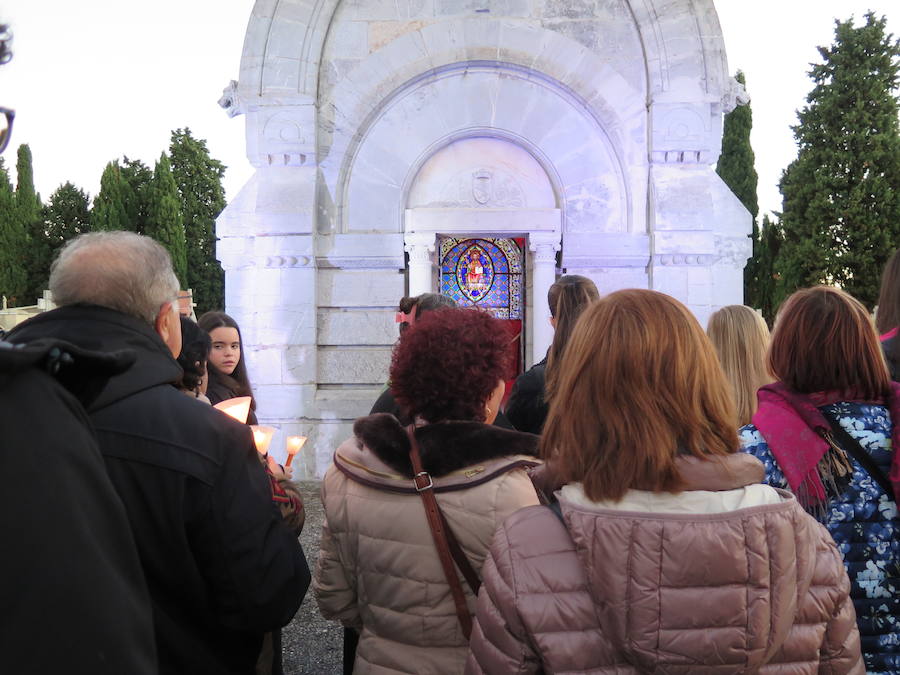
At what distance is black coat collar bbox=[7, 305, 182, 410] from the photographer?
5.33 ft

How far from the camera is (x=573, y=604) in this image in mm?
1505

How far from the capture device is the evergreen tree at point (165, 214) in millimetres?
31578

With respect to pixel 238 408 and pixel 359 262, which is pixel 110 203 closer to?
pixel 359 262

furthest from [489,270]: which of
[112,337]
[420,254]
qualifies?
[112,337]

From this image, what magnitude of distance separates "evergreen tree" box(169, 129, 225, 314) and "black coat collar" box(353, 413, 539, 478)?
3412 cm

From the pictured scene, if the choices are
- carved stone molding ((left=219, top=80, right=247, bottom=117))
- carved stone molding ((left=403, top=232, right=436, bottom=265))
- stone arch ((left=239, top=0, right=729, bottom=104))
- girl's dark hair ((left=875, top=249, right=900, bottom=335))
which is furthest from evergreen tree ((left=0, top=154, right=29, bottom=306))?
girl's dark hair ((left=875, top=249, right=900, bottom=335))

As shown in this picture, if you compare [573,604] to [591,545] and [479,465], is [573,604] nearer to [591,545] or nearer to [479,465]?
[591,545]

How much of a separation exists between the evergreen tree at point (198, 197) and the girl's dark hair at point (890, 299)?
3372cm

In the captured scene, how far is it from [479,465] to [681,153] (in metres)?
6.81

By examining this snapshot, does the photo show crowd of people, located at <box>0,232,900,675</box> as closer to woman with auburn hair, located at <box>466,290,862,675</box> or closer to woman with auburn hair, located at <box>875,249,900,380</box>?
woman with auburn hair, located at <box>466,290,862,675</box>

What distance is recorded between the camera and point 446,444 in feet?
6.68

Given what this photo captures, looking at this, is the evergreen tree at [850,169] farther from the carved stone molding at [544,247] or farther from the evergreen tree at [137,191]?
the evergreen tree at [137,191]

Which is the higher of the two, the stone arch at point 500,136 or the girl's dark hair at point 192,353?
the stone arch at point 500,136

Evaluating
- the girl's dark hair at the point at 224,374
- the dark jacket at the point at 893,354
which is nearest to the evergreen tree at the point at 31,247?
the girl's dark hair at the point at 224,374
